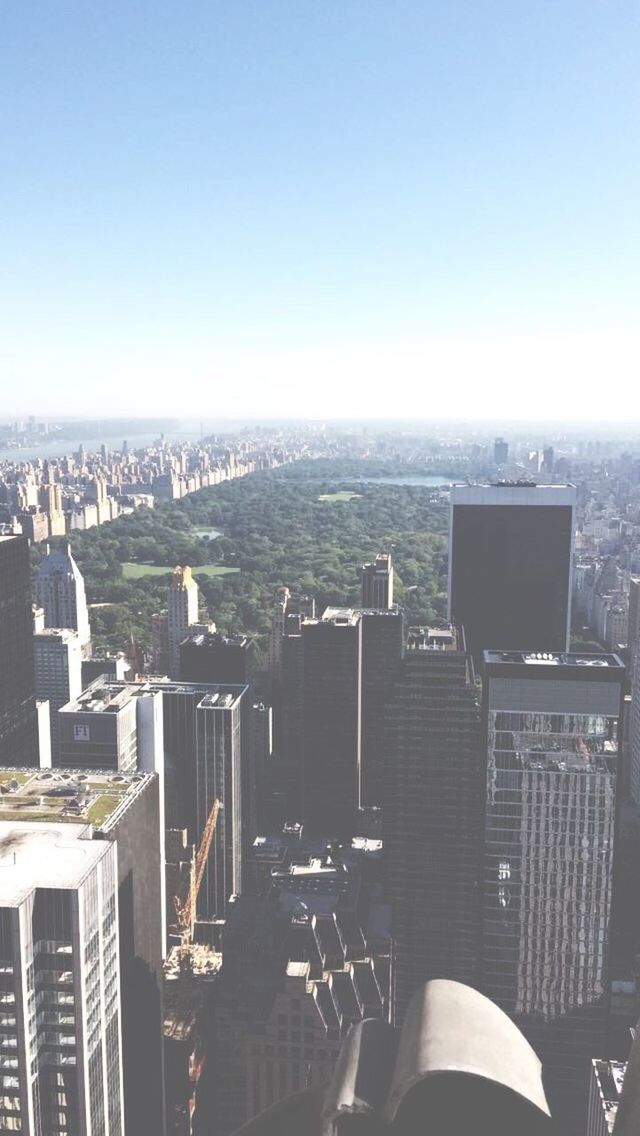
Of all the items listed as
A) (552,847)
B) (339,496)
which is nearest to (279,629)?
(552,847)

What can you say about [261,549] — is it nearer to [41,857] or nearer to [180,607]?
[180,607]

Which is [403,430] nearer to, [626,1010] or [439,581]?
[439,581]

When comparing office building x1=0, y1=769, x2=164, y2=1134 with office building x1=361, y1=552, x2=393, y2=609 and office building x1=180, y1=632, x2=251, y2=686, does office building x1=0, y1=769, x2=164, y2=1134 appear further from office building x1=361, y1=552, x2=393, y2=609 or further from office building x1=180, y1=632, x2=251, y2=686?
office building x1=361, y1=552, x2=393, y2=609

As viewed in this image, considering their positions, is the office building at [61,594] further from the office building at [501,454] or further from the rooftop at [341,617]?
the office building at [501,454]

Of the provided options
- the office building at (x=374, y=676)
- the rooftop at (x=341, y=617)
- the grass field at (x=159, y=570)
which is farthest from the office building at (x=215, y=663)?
the grass field at (x=159, y=570)

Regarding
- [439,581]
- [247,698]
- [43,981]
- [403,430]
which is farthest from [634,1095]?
[403,430]

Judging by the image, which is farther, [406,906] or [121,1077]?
[406,906]
